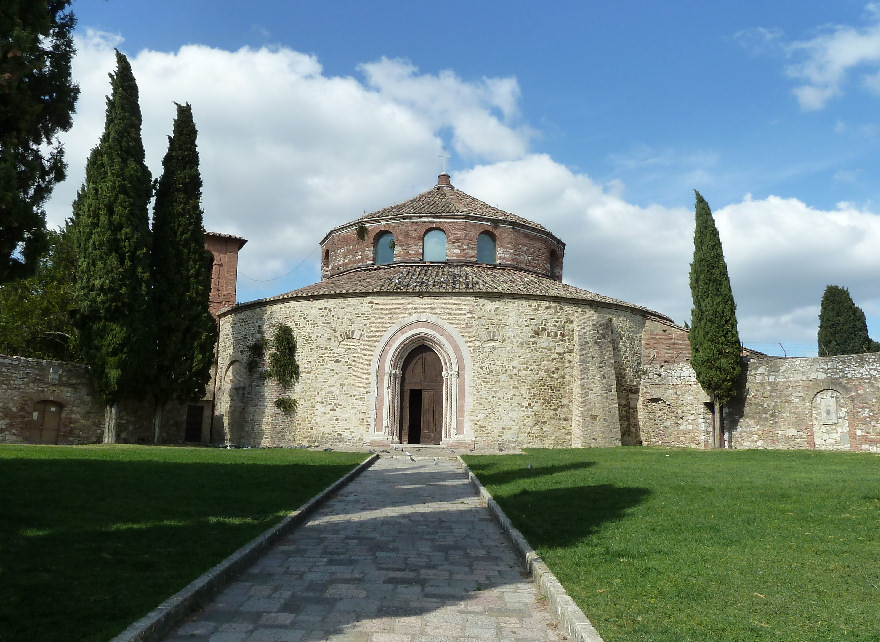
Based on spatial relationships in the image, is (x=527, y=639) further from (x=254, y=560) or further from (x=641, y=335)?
(x=641, y=335)

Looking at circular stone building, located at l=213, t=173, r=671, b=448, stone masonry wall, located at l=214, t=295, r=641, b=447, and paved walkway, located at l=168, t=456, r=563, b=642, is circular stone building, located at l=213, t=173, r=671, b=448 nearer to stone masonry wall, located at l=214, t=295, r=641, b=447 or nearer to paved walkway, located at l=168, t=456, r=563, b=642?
stone masonry wall, located at l=214, t=295, r=641, b=447

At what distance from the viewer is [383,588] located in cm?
565

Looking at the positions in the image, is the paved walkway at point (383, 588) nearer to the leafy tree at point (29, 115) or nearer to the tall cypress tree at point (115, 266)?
the leafy tree at point (29, 115)

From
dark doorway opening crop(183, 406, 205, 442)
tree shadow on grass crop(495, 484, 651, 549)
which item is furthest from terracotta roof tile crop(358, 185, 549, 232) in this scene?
tree shadow on grass crop(495, 484, 651, 549)

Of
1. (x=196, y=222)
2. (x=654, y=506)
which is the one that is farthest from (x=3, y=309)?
(x=654, y=506)

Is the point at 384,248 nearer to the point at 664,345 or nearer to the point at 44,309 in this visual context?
the point at 664,345

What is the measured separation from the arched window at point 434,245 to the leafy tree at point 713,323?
1058 cm

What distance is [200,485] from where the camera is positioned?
36.1 feet

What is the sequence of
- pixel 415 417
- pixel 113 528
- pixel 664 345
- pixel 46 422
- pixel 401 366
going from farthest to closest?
pixel 664 345, pixel 415 417, pixel 401 366, pixel 46 422, pixel 113 528

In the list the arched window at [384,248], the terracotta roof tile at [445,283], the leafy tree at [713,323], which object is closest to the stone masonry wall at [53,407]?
the terracotta roof tile at [445,283]

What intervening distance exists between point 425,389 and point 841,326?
112ft

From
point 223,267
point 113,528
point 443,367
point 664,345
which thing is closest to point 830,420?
point 664,345

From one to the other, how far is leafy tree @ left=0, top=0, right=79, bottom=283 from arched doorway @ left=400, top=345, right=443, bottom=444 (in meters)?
16.7

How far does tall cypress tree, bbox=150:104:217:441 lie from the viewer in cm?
2273
